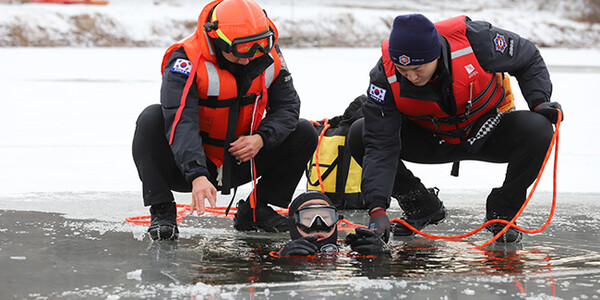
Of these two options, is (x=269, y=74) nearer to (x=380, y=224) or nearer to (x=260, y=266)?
(x=380, y=224)

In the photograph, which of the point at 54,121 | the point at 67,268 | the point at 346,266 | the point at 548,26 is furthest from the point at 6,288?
the point at 548,26

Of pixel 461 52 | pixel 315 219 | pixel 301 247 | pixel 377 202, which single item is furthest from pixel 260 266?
pixel 461 52

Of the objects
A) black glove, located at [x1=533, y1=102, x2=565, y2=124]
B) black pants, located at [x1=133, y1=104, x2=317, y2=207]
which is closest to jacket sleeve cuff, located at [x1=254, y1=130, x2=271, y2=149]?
black pants, located at [x1=133, y1=104, x2=317, y2=207]

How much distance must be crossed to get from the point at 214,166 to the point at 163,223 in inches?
16.7

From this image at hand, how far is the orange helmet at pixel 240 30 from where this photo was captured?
10.6 ft

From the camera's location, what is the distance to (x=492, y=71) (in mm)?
3395

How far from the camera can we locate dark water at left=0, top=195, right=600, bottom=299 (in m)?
2.55

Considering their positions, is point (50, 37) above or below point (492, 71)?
above

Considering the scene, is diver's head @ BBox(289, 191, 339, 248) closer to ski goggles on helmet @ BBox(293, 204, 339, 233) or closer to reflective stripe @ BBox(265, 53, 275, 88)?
ski goggles on helmet @ BBox(293, 204, 339, 233)

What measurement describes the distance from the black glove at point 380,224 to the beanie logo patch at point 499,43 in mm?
877

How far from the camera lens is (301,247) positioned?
3029mm

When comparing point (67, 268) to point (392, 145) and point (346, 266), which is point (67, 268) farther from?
point (392, 145)

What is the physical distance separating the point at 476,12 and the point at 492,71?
117ft

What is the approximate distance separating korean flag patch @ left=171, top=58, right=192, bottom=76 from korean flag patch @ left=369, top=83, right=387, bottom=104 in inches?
31.1
